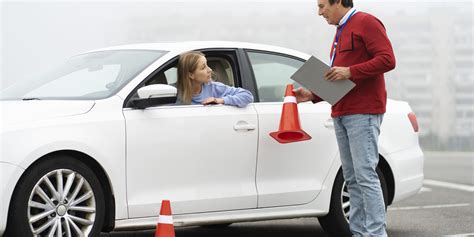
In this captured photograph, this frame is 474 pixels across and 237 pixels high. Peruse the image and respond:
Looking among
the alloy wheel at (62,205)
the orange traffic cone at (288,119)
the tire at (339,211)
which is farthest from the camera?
the tire at (339,211)

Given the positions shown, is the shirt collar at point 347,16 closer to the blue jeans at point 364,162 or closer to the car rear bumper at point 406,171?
the blue jeans at point 364,162

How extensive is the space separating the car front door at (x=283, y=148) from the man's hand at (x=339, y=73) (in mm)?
870

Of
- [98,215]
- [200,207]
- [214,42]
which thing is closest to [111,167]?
[98,215]

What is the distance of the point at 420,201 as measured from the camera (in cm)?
1164

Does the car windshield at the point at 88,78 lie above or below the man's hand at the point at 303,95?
above

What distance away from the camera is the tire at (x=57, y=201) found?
233 inches

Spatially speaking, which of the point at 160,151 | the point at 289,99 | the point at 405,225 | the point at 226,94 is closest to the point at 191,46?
the point at 226,94

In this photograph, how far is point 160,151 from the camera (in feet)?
21.5

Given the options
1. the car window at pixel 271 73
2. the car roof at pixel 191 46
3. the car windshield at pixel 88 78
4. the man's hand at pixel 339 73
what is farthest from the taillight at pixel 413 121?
the car windshield at pixel 88 78

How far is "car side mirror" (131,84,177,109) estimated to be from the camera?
21.1 ft

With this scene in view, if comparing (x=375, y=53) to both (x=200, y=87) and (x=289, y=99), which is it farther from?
(x=200, y=87)

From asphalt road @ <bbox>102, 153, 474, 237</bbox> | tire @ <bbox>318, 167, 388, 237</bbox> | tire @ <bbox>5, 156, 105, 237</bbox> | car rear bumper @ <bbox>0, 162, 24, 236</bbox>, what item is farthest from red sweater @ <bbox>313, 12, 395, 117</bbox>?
car rear bumper @ <bbox>0, 162, 24, 236</bbox>

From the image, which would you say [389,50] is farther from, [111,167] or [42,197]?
[42,197]

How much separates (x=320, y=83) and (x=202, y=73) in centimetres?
95
